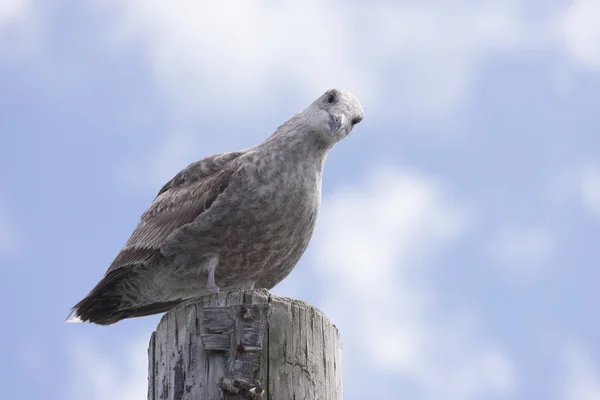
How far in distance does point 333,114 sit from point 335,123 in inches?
4.0

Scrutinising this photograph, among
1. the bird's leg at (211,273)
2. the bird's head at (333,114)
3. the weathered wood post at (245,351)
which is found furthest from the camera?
the bird's head at (333,114)

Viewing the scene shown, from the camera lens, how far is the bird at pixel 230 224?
5.84 m

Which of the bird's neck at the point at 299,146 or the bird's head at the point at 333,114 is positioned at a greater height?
the bird's head at the point at 333,114

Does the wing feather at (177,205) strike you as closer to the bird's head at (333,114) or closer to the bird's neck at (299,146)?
the bird's neck at (299,146)

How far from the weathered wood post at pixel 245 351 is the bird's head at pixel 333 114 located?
2343 mm

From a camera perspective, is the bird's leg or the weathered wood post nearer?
the weathered wood post

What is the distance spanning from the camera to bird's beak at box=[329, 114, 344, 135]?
6160 mm

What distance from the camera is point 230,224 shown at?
5.82 m

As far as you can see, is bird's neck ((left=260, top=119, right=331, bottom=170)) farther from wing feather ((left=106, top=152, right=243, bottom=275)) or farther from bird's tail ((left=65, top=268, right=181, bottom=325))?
bird's tail ((left=65, top=268, right=181, bottom=325))

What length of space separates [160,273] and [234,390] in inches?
97.2

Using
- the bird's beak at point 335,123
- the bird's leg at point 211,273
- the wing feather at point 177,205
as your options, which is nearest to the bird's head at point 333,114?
the bird's beak at point 335,123

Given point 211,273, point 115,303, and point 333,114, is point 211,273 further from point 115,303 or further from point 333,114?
point 333,114

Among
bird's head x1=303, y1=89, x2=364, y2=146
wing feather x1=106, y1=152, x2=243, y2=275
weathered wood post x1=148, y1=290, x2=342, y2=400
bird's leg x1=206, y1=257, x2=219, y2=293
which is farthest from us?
bird's head x1=303, y1=89, x2=364, y2=146

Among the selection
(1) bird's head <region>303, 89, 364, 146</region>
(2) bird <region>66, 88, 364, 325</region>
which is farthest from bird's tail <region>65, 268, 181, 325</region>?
(1) bird's head <region>303, 89, 364, 146</region>
